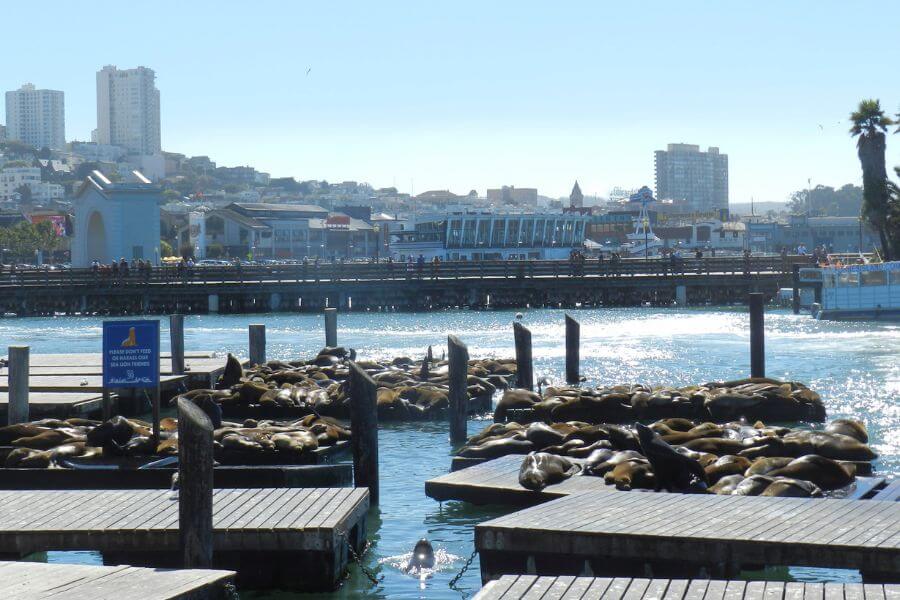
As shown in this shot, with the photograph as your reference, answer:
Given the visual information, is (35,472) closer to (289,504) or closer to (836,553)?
(289,504)

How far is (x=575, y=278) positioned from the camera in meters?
55.9

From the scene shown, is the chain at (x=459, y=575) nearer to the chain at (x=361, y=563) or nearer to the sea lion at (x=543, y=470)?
the chain at (x=361, y=563)

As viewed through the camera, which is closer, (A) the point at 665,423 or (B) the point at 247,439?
(B) the point at 247,439

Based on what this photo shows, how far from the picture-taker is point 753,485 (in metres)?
11.1

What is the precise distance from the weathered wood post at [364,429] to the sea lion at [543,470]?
5.47 feet

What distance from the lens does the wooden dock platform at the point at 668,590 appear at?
7.55 m

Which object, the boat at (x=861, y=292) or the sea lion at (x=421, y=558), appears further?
the boat at (x=861, y=292)

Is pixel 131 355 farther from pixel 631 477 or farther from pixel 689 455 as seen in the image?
pixel 689 455

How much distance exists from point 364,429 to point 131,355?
11.3 feet

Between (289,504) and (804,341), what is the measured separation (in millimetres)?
28136

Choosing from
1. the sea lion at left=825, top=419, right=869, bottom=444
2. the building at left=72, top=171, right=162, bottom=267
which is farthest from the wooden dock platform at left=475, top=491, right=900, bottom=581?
the building at left=72, top=171, right=162, bottom=267

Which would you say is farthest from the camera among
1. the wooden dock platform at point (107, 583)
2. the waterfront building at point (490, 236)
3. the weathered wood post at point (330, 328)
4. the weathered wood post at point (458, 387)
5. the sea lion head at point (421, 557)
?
the waterfront building at point (490, 236)

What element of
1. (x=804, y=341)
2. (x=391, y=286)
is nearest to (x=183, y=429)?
(x=804, y=341)

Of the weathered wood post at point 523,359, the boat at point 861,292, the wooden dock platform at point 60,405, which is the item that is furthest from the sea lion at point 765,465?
the boat at point 861,292
